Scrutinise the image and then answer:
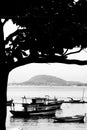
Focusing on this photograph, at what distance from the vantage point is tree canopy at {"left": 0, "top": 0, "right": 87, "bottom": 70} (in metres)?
10.5

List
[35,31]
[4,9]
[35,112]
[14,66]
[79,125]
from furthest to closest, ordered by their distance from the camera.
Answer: [35,112]
[79,125]
[14,66]
[35,31]
[4,9]

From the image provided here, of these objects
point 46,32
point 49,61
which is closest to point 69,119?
point 49,61

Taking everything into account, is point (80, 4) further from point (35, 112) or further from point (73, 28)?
point (35, 112)

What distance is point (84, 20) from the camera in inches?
419

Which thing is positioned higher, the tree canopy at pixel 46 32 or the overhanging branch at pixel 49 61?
the tree canopy at pixel 46 32

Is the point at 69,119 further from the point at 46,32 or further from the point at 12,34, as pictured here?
the point at 46,32

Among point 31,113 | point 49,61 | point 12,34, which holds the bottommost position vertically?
point 31,113

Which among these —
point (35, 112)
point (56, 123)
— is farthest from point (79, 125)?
point (35, 112)

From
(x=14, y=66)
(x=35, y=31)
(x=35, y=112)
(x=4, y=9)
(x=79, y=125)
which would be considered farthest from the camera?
(x=35, y=112)

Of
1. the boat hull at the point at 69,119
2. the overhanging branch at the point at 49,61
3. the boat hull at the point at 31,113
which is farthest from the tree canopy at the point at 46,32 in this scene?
the boat hull at the point at 31,113

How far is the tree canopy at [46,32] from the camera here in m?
10.5

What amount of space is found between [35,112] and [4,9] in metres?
65.4

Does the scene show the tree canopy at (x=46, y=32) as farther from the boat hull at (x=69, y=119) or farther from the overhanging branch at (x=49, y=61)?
the boat hull at (x=69, y=119)

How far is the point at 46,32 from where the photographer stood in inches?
435
